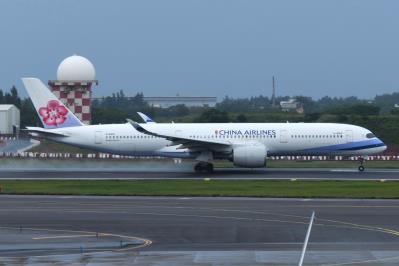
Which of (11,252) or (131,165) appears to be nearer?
(11,252)

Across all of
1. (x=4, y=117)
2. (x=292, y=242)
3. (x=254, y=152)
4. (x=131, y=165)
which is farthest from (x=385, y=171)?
(x=4, y=117)

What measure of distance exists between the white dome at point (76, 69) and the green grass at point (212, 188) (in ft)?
132

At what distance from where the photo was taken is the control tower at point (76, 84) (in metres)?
76.9

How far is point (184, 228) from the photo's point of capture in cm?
2508

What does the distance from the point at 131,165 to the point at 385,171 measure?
1649 cm

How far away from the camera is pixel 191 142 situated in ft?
164

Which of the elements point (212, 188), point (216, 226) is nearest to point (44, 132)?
point (212, 188)

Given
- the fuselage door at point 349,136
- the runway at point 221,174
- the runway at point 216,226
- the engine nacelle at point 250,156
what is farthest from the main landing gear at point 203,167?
the runway at point 216,226

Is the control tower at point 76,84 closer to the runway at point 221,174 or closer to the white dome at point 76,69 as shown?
the white dome at point 76,69

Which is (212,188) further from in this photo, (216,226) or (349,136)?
(349,136)

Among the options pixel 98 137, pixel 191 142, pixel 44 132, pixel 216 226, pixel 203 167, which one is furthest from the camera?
pixel 98 137

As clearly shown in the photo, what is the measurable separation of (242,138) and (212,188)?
1248 cm

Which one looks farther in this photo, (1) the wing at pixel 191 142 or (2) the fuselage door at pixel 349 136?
(2) the fuselage door at pixel 349 136

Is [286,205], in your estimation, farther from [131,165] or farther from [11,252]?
[131,165]
